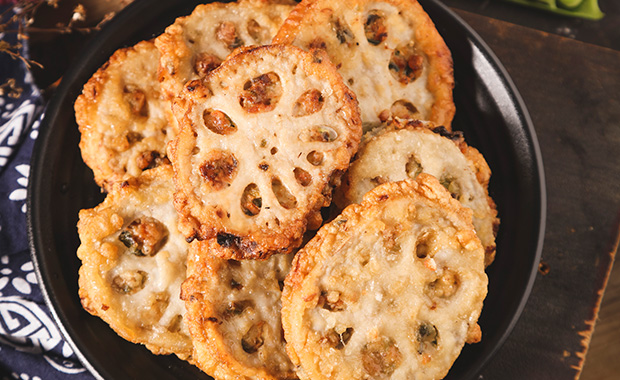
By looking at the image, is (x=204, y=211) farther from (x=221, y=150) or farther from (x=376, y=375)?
(x=376, y=375)

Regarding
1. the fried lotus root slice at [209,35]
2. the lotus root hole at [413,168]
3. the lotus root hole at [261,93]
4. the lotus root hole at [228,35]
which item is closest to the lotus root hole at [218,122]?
the lotus root hole at [261,93]

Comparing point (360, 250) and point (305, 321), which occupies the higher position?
point (360, 250)

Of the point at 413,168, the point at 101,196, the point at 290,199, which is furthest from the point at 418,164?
the point at 101,196

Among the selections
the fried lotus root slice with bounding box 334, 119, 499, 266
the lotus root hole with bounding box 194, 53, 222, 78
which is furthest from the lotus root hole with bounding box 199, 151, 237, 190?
the lotus root hole with bounding box 194, 53, 222, 78

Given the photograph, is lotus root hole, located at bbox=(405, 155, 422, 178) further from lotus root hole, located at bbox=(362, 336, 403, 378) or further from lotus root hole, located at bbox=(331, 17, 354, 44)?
lotus root hole, located at bbox=(362, 336, 403, 378)

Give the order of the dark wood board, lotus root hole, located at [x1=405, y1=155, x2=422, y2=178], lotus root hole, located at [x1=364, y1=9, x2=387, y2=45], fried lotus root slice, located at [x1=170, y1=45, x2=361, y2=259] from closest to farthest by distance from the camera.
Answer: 1. fried lotus root slice, located at [x1=170, y1=45, x2=361, y2=259]
2. lotus root hole, located at [x1=405, y1=155, x2=422, y2=178]
3. lotus root hole, located at [x1=364, y1=9, x2=387, y2=45]
4. the dark wood board

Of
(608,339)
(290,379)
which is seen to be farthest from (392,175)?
(608,339)
